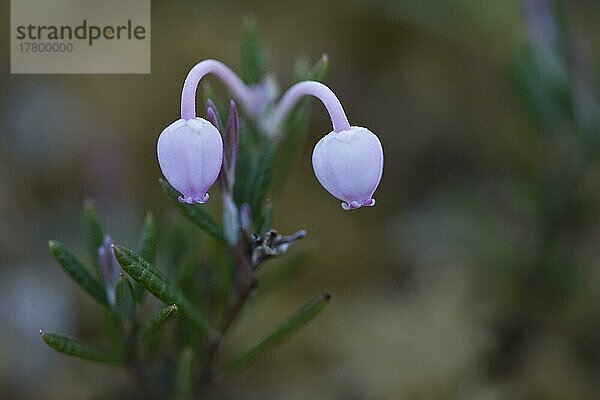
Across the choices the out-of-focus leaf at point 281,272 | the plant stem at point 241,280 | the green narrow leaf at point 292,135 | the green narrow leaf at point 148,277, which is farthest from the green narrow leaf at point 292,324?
the green narrow leaf at point 292,135

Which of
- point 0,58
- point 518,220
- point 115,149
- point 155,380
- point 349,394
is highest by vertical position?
point 0,58

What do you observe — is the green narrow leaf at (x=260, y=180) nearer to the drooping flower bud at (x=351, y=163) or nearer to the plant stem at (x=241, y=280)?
the plant stem at (x=241, y=280)

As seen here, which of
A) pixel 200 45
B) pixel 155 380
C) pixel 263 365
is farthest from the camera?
pixel 200 45

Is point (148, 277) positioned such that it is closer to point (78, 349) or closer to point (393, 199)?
point (78, 349)

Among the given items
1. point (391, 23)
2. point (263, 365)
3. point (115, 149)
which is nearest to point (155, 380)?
point (263, 365)

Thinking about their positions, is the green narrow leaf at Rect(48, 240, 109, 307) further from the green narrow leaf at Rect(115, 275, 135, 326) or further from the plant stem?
the plant stem

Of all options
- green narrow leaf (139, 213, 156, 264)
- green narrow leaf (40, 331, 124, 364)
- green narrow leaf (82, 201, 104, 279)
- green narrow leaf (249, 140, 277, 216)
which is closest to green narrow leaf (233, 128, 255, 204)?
green narrow leaf (249, 140, 277, 216)

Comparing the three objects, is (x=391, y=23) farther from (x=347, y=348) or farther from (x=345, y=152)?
(x=345, y=152)

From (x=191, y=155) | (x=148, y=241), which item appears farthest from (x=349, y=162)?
(x=148, y=241)
